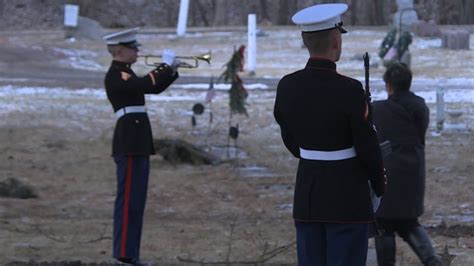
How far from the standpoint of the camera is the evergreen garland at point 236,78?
13594 millimetres

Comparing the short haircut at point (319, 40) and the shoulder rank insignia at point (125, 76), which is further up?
the short haircut at point (319, 40)

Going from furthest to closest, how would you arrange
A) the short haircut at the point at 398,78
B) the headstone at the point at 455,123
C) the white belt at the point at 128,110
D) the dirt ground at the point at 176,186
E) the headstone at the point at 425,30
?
the headstone at the point at 425,30 → the headstone at the point at 455,123 → the dirt ground at the point at 176,186 → the white belt at the point at 128,110 → the short haircut at the point at 398,78

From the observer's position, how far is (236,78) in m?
13.9

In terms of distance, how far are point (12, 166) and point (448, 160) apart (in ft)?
18.8

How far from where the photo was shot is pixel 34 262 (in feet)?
25.2

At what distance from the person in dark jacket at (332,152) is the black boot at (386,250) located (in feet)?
7.54

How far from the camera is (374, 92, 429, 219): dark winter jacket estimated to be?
718 cm

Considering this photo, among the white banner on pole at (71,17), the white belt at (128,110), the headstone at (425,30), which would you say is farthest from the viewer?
the white banner on pole at (71,17)

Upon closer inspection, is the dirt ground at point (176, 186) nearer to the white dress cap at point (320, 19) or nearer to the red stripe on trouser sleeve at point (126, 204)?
the red stripe on trouser sleeve at point (126, 204)

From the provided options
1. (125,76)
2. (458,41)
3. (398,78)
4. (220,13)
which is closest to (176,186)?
(125,76)

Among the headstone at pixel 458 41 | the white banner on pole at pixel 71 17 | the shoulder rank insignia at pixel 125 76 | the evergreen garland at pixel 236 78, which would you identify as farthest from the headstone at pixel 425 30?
the shoulder rank insignia at pixel 125 76

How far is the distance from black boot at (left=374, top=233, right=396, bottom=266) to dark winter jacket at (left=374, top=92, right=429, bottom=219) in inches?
6.2

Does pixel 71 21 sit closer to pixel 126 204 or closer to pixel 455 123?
pixel 455 123

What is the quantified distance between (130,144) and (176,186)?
16.3 feet
